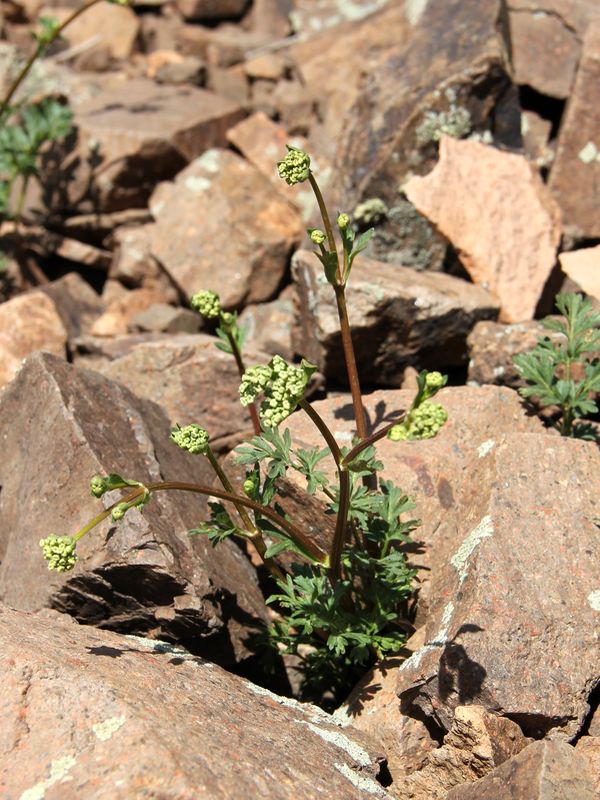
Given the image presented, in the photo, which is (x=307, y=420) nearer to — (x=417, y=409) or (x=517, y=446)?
(x=517, y=446)

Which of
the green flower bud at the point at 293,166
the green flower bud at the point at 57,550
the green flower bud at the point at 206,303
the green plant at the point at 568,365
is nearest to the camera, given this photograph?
the green flower bud at the point at 57,550

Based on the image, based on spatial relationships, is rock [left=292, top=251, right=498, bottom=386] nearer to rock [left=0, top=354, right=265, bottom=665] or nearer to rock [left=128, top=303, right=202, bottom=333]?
rock [left=0, top=354, right=265, bottom=665]

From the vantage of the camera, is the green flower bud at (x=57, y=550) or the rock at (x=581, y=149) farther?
the rock at (x=581, y=149)

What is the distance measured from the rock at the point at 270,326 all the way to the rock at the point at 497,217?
117 centimetres

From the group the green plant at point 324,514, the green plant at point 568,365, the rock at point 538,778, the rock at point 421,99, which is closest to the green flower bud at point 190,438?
the green plant at point 324,514

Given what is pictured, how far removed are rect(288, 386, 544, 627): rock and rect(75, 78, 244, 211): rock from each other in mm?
3704

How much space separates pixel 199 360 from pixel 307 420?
102cm

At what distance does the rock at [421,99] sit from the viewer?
6.57 meters

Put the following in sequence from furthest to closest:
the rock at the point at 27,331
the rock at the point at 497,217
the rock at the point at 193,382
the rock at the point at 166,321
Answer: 1. the rock at the point at 166,321
2. the rock at the point at 27,331
3. the rock at the point at 497,217
4. the rock at the point at 193,382

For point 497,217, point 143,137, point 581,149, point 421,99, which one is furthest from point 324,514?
point 143,137

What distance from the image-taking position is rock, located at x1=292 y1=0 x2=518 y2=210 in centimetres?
657

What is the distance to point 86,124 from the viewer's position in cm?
823

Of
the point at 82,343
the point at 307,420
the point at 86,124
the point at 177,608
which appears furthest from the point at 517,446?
the point at 86,124

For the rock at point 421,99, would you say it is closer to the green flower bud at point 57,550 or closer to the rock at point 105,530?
the rock at point 105,530
